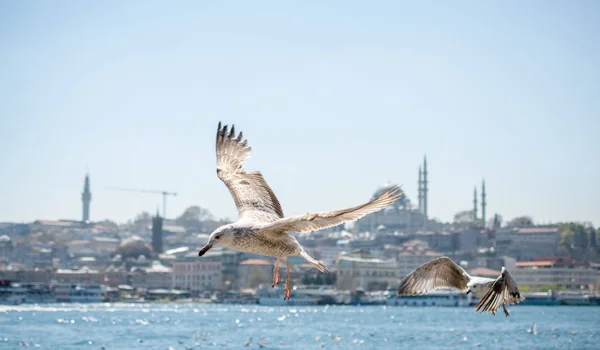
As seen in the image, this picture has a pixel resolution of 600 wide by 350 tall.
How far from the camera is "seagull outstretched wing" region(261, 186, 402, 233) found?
21.8ft

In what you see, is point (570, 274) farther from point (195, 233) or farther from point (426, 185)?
→ point (195, 233)

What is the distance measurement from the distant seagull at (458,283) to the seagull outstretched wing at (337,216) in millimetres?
2070

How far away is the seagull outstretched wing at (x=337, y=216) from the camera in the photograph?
6.65m

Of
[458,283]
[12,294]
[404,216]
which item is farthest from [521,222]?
[458,283]

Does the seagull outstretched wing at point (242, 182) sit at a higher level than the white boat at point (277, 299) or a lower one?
higher

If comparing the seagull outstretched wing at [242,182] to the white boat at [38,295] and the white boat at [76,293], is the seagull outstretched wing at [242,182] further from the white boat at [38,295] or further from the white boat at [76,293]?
the white boat at [76,293]

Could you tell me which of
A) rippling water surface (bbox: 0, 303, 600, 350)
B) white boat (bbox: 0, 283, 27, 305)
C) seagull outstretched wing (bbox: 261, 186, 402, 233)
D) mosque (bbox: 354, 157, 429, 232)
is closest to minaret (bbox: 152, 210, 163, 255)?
mosque (bbox: 354, 157, 429, 232)

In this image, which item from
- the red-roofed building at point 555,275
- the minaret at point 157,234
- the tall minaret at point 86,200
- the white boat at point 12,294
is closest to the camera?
the white boat at point 12,294

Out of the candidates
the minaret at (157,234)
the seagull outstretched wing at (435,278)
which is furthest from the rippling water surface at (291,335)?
the minaret at (157,234)

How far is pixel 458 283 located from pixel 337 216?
3.37 meters

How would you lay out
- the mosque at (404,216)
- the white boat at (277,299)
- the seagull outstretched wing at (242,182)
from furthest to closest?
1. the mosque at (404,216)
2. the white boat at (277,299)
3. the seagull outstretched wing at (242,182)

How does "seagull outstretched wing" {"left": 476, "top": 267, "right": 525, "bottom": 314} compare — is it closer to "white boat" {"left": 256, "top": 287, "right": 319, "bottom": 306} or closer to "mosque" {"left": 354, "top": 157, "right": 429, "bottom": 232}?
"white boat" {"left": 256, "top": 287, "right": 319, "bottom": 306}

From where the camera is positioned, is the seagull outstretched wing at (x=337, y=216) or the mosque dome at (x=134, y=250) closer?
the seagull outstretched wing at (x=337, y=216)

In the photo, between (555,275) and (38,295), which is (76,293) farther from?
(555,275)
